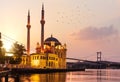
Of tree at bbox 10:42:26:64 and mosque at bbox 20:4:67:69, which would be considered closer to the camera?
tree at bbox 10:42:26:64

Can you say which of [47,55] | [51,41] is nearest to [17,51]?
[47,55]

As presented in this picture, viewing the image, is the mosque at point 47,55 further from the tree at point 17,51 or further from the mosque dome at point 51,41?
the tree at point 17,51

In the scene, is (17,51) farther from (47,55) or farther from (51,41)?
(51,41)

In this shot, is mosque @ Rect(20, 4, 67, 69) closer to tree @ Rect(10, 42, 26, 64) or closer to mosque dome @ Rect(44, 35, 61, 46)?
mosque dome @ Rect(44, 35, 61, 46)

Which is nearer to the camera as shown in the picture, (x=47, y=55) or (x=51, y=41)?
(x=47, y=55)

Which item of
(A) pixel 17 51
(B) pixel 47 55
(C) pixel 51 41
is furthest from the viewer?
(C) pixel 51 41

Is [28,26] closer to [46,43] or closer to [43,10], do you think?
[43,10]

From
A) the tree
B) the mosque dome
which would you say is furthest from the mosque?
the tree

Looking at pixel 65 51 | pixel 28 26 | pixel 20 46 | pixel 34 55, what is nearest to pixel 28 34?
pixel 28 26

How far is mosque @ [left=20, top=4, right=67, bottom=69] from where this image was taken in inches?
6241

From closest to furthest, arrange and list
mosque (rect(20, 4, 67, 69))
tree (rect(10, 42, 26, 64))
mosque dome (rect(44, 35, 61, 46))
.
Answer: tree (rect(10, 42, 26, 64)) → mosque (rect(20, 4, 67, 69)) → mosque dome (rect(44, 35, 61, 46))

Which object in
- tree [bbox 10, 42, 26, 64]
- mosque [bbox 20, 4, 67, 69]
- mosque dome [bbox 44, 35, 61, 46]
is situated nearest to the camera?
tree [bbox 10, 42, 26, 64]

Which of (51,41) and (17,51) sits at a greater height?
(51,41)

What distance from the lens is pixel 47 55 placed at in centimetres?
17100
